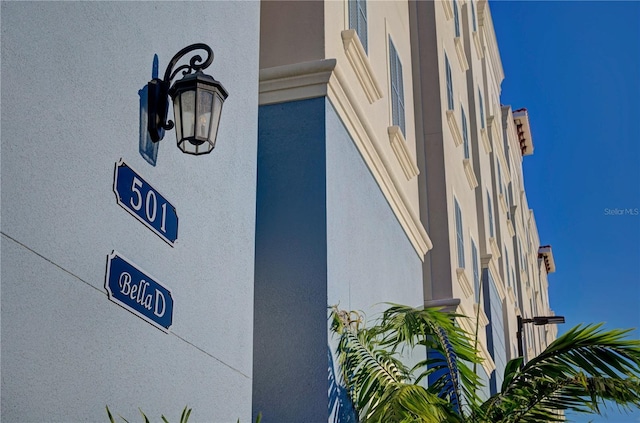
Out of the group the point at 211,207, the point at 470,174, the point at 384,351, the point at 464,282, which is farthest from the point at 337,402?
the point at 470,174

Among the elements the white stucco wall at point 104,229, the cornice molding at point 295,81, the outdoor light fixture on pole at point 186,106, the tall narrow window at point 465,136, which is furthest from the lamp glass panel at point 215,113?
the tall narrow window at point 465,136

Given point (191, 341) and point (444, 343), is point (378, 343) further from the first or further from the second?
point (191, 341)

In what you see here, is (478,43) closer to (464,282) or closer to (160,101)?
(464,282)

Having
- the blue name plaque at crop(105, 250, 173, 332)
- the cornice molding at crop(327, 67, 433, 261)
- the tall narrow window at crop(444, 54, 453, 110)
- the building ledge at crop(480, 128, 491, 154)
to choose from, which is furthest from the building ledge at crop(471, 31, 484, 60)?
the blue name plaque at crop(105, 250, 173, 332)

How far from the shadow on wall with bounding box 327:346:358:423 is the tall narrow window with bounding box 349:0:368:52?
340cm

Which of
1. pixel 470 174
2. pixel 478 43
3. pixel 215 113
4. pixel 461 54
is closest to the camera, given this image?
pixel 215 113

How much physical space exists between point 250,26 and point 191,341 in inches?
95.3

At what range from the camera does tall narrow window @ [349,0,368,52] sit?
8.68 meters

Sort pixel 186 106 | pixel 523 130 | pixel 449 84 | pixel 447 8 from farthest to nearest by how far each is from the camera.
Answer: pixel 523 130, pixel 447 8, pixel 449 84, pixel 186 106

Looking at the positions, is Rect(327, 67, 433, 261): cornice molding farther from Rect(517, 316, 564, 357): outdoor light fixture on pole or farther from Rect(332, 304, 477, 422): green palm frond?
Rect(517, 316, 564, 357): outdoor light fixture on pole

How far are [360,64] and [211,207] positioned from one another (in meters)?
3.53

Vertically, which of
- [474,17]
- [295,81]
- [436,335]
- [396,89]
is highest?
[474,17]

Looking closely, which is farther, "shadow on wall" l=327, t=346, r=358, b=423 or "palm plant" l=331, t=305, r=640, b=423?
"shadow on wall" l=327, t=346, r=358, b=423

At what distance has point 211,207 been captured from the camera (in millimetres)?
5398
